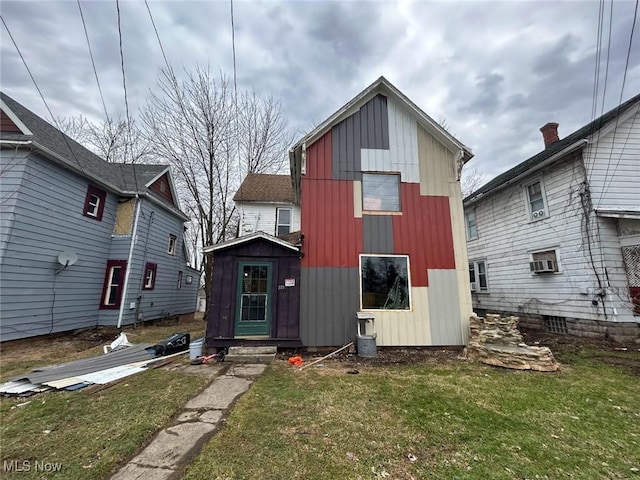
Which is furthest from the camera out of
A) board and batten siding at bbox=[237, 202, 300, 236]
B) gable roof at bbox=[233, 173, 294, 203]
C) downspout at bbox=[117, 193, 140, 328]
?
board and batten siding at bbox=[237, 202, 300, 236]

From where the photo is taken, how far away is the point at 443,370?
571cm

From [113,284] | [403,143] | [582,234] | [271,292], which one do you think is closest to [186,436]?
[271,292]

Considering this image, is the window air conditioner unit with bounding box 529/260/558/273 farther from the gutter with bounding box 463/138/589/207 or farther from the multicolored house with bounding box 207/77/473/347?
the multicolored house with bounding box 207/77/473/347

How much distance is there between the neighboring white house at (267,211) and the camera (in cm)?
1489

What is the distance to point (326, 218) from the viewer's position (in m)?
7.62

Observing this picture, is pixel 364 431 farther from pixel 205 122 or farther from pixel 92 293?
pixel 205 122

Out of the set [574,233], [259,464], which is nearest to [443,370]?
[259,464]

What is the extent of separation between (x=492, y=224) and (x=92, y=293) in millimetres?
17392

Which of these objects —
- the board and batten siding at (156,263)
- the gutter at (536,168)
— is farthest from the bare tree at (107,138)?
the gutter at (536,168)

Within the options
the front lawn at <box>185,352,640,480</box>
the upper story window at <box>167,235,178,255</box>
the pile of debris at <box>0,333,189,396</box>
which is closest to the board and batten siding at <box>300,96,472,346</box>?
the front lawn at <box>185,352,640,480</box>

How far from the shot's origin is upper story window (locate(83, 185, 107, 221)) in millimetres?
10523

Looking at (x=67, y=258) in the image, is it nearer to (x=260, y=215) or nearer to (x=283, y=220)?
(x=260, y=215)

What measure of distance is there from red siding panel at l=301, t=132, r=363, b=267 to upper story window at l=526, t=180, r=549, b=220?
727 cm

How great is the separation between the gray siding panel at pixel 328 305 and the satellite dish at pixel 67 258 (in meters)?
8.58
